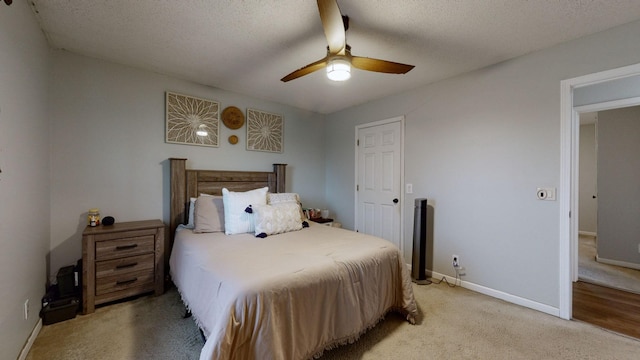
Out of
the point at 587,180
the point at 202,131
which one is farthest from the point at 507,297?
the point at 587,180

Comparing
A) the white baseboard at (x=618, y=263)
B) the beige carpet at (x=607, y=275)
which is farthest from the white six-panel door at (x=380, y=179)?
the white baseboard at (x=618, y=263)

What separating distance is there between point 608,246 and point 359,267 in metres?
4.43

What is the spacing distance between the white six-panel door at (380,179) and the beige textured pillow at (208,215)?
222 cm

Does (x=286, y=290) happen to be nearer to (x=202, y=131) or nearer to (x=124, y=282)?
(x=124, y=282)

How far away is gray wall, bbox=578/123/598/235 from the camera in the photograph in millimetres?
5449

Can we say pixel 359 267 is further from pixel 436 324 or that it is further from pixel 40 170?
pixel 40 170

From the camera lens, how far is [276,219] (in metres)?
2.63

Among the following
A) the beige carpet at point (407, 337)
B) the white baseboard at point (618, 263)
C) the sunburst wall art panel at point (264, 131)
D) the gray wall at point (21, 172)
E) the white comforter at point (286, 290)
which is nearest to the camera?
the white comforter at point (286, 290)

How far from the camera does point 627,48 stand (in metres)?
2.02

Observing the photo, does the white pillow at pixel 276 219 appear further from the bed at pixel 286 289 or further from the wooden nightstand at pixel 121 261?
the wooden nightstand at pixel 121 261

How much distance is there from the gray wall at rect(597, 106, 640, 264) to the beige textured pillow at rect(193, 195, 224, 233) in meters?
5.45

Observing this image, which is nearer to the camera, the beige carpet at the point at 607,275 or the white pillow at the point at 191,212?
the white pillow at the point at 191,212

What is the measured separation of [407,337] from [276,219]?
155 centimetres

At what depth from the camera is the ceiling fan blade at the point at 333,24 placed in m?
1.53
